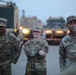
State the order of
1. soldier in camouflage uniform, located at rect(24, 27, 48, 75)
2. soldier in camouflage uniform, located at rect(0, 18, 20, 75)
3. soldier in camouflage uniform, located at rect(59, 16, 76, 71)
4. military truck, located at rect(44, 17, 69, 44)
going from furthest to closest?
military truck, located at rect(44, 17, 69, 44) → soldier in camouflage uniform, located at rect(24, 27, 48, 75) → soldier in camouflage uniform, located at rect(0, 18, 20, 75) → soldier in camouflage uniform, located at rect(59, 16, 76, 71)

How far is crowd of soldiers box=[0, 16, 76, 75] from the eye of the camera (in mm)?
4070

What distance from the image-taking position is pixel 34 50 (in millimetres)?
5043

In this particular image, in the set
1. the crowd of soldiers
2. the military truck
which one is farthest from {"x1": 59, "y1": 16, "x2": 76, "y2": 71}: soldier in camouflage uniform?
the military truck

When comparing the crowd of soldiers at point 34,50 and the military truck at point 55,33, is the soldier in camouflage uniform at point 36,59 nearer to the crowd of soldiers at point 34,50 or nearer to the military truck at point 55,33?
the crowd of soldiers at point 34,50

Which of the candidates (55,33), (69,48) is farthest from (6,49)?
(55,33)

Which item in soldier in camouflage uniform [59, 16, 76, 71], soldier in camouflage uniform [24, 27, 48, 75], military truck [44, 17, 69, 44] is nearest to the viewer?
soldier in camouflage uniform [59, 16, 76, 71]

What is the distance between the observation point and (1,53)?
4727 millimetres

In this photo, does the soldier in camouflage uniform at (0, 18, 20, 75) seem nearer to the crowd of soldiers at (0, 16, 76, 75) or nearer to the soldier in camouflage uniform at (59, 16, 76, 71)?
the crowd of soldiers at (0, 16, 76, 75)

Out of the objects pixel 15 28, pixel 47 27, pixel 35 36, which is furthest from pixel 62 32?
pixel 35 36

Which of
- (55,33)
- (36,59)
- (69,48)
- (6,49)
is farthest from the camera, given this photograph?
(55,33)

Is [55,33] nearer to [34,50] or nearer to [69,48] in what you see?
[34,50]

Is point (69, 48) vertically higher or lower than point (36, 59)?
higher

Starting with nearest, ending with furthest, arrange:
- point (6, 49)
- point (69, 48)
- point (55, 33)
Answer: point (69, 48), point (6, 49), point (55, 33)

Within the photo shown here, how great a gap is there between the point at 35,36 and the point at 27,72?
0.61 m
